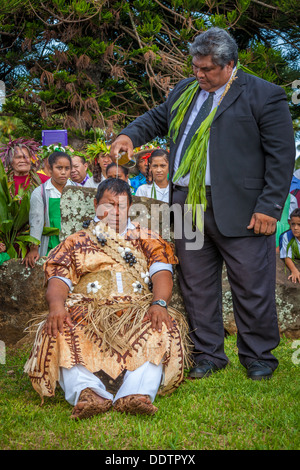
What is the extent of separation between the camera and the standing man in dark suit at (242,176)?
3264 millimetres

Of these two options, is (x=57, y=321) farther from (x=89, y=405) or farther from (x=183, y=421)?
(x=183, y=421)

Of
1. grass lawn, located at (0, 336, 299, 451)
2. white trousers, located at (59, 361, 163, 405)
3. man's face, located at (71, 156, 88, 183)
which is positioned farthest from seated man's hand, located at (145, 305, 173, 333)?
man's face, located at (71, 156, 88, 183)

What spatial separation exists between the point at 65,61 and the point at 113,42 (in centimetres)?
99

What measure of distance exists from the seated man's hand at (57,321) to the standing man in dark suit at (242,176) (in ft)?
3.22

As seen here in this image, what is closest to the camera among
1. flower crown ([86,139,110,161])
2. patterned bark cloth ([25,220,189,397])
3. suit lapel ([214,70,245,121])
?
patterned bark cloth ([25,220,189,397])

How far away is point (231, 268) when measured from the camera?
3.39 metres

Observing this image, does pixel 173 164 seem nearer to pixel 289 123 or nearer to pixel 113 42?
pixel 289 123

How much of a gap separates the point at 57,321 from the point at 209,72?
1826 millimetres

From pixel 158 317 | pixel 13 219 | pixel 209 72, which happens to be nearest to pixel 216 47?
pixel 209 72

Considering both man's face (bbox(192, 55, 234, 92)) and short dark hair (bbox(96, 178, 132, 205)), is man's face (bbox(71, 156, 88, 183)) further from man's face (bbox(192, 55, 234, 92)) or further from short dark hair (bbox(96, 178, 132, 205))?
man's face (bbox(192, 55, 234, 92))

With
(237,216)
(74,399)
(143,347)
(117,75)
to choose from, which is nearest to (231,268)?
(237,216)

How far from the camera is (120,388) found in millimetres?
2871

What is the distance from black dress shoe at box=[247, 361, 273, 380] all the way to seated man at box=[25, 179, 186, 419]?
0.49m

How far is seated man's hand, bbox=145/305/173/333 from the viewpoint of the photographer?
9.87ft
